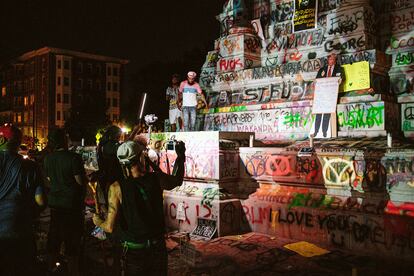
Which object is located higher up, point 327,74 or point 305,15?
point 305,15

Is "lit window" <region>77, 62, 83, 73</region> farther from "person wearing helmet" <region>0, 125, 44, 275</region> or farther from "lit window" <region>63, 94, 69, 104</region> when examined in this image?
"person wearing helmet" <region>0, 125, 44, 275</region>

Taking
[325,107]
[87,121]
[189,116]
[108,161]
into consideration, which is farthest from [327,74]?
[87,121]

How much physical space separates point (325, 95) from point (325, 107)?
1.19ft

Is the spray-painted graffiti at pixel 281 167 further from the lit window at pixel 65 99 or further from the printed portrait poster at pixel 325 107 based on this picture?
the lit window at pixel 65 99

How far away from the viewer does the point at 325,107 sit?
1146 cm

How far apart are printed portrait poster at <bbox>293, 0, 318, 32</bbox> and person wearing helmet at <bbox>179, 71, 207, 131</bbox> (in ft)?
13.7

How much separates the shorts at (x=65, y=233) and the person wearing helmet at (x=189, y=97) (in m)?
7.17

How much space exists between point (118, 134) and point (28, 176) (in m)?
2.59

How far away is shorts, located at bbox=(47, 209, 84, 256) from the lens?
6039 mm

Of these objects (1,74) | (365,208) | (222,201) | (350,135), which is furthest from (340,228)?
(1,74)

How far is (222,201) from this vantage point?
30.0 feet

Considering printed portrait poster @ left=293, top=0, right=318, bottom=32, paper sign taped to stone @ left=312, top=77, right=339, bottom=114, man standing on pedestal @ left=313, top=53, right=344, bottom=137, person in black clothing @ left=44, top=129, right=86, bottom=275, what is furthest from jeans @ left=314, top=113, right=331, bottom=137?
person in black clothing @ left=44, top=129, right=86, bottom=275

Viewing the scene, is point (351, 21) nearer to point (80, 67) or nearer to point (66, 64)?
point (66, 64)

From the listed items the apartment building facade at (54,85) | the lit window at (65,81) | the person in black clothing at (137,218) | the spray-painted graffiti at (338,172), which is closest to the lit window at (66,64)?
the apartment building facade at (54,85)
